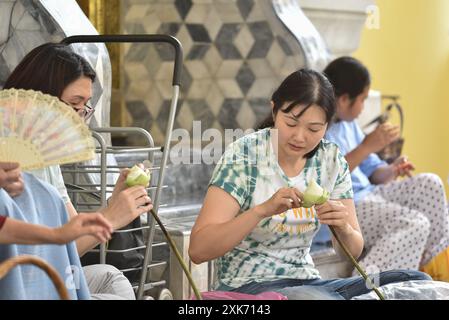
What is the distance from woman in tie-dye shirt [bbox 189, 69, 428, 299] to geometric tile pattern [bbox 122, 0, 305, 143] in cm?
250

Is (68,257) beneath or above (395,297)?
above

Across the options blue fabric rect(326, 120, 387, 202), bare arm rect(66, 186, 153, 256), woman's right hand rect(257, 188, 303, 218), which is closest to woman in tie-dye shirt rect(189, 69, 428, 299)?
woman's right hand rect(257, 188, 303, 218)

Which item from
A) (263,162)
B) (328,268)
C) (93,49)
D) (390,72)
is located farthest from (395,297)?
(390,72)

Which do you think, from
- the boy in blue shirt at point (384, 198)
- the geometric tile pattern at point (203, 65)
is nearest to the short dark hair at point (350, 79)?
the boy in blue shirt at point (384, 198)

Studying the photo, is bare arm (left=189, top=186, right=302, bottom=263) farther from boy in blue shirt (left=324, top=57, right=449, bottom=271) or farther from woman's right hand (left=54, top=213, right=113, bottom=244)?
boy in blue shirt (left=324, top=57, right=449, bottom=271)

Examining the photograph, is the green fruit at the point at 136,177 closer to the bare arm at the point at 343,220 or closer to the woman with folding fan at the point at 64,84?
the woman with folding fan at the point at 64,84

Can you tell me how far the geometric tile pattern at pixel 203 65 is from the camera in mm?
5602

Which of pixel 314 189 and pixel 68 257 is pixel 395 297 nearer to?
pixel 314 189

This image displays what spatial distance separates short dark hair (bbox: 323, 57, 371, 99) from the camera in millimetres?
5008

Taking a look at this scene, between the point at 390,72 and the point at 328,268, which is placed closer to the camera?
the point at 328,268

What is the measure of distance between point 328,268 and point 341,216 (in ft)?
6.58

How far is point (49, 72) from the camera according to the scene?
114 inches

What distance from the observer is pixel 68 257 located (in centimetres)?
242

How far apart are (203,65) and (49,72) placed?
286 centimetres
